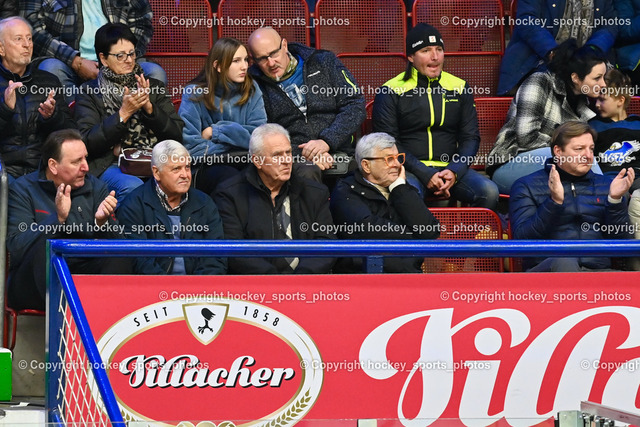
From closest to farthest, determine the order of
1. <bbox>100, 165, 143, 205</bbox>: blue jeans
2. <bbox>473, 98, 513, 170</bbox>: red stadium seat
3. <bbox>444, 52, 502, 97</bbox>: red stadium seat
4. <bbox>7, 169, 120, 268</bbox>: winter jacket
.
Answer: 1. <bbox>7, 169, 120, 268</bbox>: winter jacket
2. <bbox>100, 165, 143, 205</bbox>: blue jeans
3. <bbox>473, 98, 513, 170</bbox>: red stadium seat
4. <bbox>444, 52, 502, 97</bbox>: red stadium seat

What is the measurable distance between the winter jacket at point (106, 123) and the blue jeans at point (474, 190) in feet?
5.43

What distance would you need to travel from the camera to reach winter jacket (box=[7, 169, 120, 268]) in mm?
5699

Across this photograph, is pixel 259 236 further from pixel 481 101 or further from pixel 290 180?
pixel 481 101

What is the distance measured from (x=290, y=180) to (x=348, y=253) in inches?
73.7

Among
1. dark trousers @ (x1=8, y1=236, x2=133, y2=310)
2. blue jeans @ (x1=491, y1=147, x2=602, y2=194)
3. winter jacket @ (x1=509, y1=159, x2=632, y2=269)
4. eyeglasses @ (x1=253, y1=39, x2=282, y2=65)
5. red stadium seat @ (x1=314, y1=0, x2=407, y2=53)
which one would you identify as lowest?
dark trousers @ (x1=8, y1=236, x2=133, y2=310)

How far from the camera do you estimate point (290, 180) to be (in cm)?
636

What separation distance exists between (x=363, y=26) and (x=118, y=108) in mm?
2375

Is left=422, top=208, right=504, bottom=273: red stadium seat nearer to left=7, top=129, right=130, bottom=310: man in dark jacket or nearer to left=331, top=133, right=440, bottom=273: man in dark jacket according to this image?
left=331, top=133, right=440, bottom=273: man in dark jacket

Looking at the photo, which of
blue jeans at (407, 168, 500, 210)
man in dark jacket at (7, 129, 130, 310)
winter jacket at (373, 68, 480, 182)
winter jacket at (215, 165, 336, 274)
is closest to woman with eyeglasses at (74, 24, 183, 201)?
man in dark jacket at (7, 129, 130, 310)

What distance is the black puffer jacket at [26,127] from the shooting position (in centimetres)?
683

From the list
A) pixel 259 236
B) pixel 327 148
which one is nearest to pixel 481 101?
pixel 327 148

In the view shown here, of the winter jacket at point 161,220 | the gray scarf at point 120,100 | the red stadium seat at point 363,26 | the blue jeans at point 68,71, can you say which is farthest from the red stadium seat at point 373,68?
the winter jacket at point 161,220

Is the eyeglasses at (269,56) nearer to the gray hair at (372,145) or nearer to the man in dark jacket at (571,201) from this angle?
the gray hair at (372,145)

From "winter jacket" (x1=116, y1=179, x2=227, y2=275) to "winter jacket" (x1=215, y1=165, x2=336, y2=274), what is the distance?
135mm
